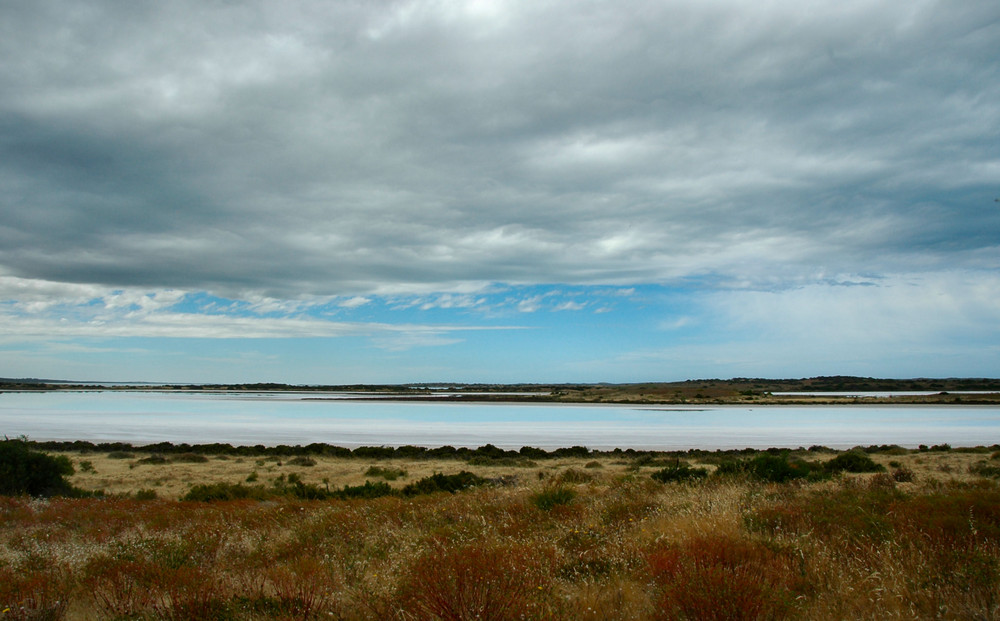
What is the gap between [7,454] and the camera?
21000 mm

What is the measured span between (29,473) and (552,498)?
1945 centimetres

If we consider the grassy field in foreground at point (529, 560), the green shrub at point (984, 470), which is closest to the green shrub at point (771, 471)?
the grassy field in foreground at point (529, 560)

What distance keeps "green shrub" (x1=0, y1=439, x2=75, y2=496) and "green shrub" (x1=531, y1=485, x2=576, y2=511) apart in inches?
696

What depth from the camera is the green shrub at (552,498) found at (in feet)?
39.0

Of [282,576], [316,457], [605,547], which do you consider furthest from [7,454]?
[605,547]

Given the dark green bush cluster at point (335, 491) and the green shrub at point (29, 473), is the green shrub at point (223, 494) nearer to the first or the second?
the dark green bush cluster at point (335, 491)

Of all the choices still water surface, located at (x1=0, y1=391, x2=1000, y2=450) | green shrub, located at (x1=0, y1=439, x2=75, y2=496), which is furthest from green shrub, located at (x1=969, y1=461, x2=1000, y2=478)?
green shrub, located at (x1=0, y1=439, x2=75, y2=496)

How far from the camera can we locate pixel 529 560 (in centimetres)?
638

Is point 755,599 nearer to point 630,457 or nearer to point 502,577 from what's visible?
point 502,577

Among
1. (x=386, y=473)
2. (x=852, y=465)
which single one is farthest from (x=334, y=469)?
(x=852, y=465)

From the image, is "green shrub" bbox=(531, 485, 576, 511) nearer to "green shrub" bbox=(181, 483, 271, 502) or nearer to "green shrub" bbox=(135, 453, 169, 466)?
"green shrub" bbox=(181, 483, 271, 502)

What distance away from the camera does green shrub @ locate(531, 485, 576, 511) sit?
11881 mm

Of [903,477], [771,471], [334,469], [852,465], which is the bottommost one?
[334,469]

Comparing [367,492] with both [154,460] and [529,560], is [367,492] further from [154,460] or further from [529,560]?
[154,460]
